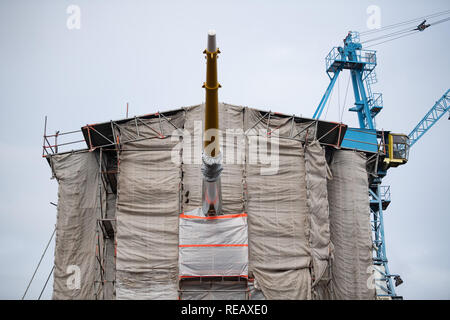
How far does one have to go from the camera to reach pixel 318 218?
105 feet

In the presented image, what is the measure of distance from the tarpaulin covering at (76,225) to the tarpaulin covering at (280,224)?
9362 mm

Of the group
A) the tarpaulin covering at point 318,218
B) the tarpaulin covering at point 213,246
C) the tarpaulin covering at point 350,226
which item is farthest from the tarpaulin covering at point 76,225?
the tarpaulin covering at point 350,226

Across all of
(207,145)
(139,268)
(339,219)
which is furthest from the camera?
(339,219)

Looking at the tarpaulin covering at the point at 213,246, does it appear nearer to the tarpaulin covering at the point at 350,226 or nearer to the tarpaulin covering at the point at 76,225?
the tarpaulin covering at the point at 76,225

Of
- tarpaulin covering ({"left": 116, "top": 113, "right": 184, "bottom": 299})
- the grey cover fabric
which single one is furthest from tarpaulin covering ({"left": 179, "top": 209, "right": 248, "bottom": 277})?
tarpaulin covering ({"left": 116, "top": 113, "right": 184, "bottom": 299})

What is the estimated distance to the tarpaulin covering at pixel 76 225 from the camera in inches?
1261

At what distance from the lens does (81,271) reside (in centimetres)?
3222

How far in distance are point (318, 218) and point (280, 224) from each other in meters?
2.43

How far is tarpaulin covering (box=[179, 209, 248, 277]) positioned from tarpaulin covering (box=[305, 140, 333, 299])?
413 cm

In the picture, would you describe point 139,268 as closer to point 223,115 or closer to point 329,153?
point 223,115

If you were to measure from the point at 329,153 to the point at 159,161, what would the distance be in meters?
11.5

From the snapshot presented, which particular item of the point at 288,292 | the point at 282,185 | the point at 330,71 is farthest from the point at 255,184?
→ the point at 330,71

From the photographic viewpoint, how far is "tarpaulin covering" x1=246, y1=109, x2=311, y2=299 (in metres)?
30.2

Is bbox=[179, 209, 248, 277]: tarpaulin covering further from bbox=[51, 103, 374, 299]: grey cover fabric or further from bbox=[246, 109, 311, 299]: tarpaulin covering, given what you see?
bbox=[246, 109, 311, 299]: tarpaulin covering
